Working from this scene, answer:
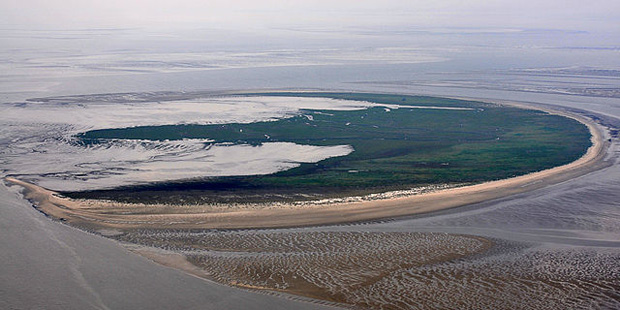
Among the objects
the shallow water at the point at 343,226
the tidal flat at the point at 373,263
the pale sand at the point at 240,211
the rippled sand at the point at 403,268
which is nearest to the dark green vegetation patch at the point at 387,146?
the pale sand at the point at 240,211

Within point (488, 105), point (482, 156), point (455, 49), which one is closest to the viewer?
point (482, 156)

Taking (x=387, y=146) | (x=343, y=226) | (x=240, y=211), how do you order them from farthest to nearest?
(x=387, y=146) → (x=240, y=211) → (x=343, y=226)

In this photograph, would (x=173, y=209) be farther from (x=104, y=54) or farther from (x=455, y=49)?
(x=455, y=49)

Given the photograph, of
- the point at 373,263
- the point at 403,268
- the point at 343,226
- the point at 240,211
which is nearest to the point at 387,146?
the point at 343,226

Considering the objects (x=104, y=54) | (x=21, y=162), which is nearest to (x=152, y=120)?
(x=21, y=162)

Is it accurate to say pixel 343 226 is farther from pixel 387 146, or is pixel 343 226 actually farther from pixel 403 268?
pixel 387 146

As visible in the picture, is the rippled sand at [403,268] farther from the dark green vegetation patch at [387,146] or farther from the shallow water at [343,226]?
the dark green vegetation patch at [387,146]

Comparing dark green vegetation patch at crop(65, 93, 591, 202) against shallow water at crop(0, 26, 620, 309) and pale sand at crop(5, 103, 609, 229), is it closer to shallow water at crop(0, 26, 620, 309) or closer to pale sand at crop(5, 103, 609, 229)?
pale sand at crop(5, 103, 609, 229)
